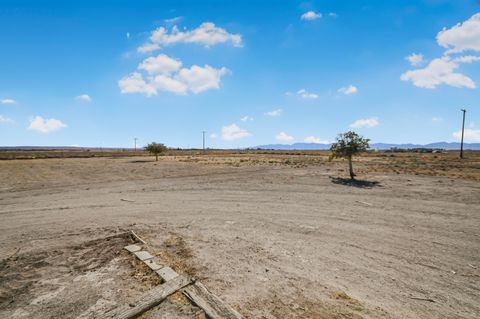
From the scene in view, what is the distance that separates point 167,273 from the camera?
5.41 m

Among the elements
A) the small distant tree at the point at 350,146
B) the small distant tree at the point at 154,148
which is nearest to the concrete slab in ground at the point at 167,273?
the small distant tree at the point at 350,146

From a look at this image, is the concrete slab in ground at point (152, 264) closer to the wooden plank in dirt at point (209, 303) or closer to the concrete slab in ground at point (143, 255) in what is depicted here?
the concrete slab in ground at point (143, 255)

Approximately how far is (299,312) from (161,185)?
618 inches

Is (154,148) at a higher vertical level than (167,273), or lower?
higher

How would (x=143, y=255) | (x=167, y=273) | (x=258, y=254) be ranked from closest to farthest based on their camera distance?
1. (x=167, y=273)
2. (x=143, y=255)
3. (x=258, y=254)

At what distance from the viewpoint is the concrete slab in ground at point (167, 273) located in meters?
5.23

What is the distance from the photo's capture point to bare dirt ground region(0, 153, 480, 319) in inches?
182

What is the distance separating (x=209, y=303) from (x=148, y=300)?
1015mm

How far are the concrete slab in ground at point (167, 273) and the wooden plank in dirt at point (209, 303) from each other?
552 millimetres

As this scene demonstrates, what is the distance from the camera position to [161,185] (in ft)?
61.1

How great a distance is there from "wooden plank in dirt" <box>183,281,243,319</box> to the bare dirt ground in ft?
0.55

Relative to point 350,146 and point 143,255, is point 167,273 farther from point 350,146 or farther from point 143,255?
point 350,146

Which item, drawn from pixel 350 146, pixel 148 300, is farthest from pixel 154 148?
pixel 148 300

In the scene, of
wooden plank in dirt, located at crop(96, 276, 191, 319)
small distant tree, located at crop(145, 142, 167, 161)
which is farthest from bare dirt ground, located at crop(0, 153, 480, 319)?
small distant tree, located at crop(145, 142, 167, 161)
